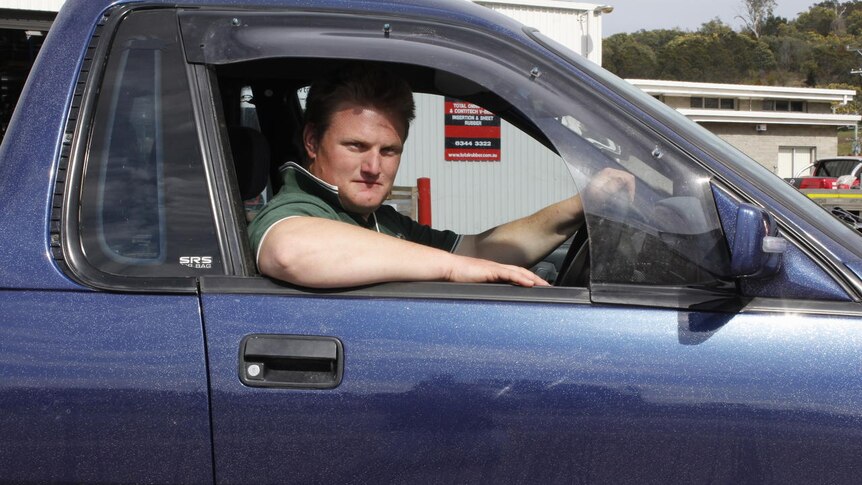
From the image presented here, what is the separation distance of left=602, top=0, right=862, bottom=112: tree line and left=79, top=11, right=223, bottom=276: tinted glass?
2917 inches

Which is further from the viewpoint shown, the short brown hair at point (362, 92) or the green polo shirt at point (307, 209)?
the short brown hair at point (362, 92)

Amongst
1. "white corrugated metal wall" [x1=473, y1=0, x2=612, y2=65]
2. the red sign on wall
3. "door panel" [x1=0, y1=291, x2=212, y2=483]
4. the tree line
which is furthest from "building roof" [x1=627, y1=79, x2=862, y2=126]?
"door panel" [x1=0, y1=291, x2=212, y2=483]

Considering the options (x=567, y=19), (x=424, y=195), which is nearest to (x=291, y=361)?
(x=424, y=195)

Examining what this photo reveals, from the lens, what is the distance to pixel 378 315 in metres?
1.72

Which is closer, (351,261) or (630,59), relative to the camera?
(351,261)

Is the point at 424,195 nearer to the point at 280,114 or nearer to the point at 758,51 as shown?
the point at 280,114

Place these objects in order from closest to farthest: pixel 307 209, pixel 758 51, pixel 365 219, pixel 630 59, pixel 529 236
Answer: pixel 307 209
pixel 365 219
pixel 529 236
pixel 630 59
pixel 758 51

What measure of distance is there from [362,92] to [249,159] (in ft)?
1.34

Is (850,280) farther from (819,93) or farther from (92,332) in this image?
(819,93)

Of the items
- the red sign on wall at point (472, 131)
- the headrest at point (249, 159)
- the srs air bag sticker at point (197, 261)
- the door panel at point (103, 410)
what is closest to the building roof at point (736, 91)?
the red sign on wall at point (472, 131)

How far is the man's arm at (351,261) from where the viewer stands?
1.77 m

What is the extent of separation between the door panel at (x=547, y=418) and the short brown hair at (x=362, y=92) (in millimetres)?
769

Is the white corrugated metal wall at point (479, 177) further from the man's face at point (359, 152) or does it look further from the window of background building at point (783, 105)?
the window of background building at point (783, 105)

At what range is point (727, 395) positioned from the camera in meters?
1.65
